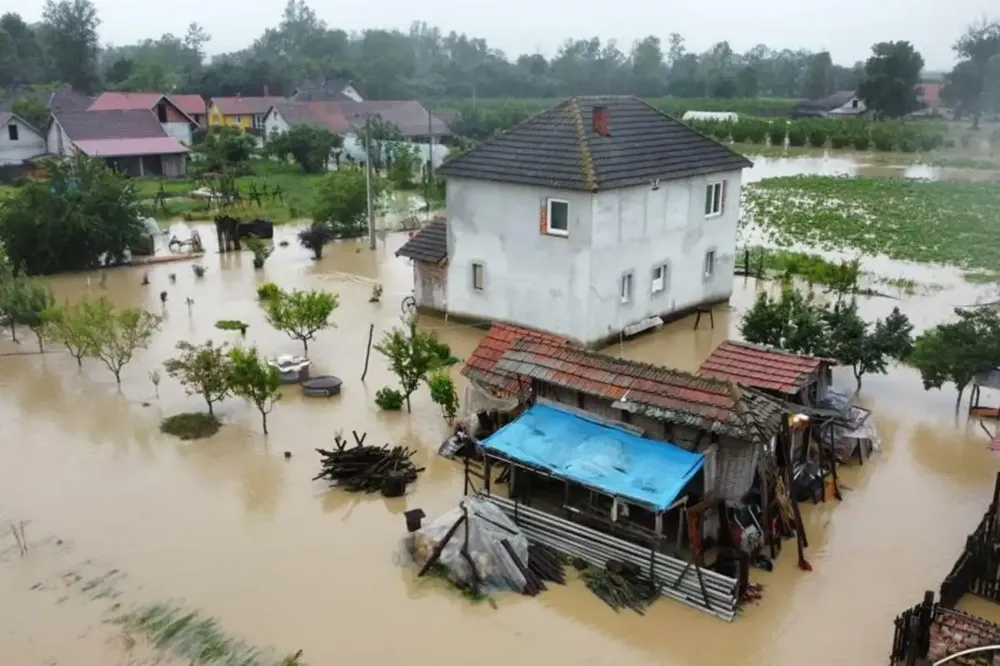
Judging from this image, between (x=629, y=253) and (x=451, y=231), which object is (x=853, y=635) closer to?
(x=629, y=253)

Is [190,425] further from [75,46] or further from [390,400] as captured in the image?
[75,46]

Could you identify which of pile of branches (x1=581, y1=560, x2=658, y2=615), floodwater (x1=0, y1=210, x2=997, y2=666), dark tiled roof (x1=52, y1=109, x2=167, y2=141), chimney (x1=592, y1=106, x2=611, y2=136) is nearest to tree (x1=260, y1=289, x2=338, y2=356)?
floodwater (x1=0, y1=210, x2=997, y2=666)

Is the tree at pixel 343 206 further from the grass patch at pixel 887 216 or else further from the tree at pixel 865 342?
the tree at pixel 865 342

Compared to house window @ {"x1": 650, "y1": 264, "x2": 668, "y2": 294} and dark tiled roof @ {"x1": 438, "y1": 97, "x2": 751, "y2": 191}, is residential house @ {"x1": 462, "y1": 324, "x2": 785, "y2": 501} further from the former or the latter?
house window @ {"x1": 650, "y1": 264, "x2": 668, "y2": 294}

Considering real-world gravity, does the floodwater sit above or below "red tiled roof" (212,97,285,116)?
below

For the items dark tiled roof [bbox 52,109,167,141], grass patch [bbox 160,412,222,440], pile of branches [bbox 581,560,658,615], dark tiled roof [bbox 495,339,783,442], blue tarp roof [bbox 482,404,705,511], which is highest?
dark tiled roof [bbox 52,109,167,141]

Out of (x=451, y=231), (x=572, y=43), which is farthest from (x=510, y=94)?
(x=451, y=231)

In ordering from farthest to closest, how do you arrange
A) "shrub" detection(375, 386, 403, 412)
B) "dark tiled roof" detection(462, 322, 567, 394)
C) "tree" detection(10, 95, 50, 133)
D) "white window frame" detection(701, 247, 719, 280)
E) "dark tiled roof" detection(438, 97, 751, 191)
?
"tree" detection(10, 95, 50, 133), "white window frame" detection(701, 247, 719, 280), "dark tiled roof" detection(438, 97, 751, 191), "shrub" detection(375, 386, 403, 412), "dark tiled roof" detection(462, 322, 567, 394)
